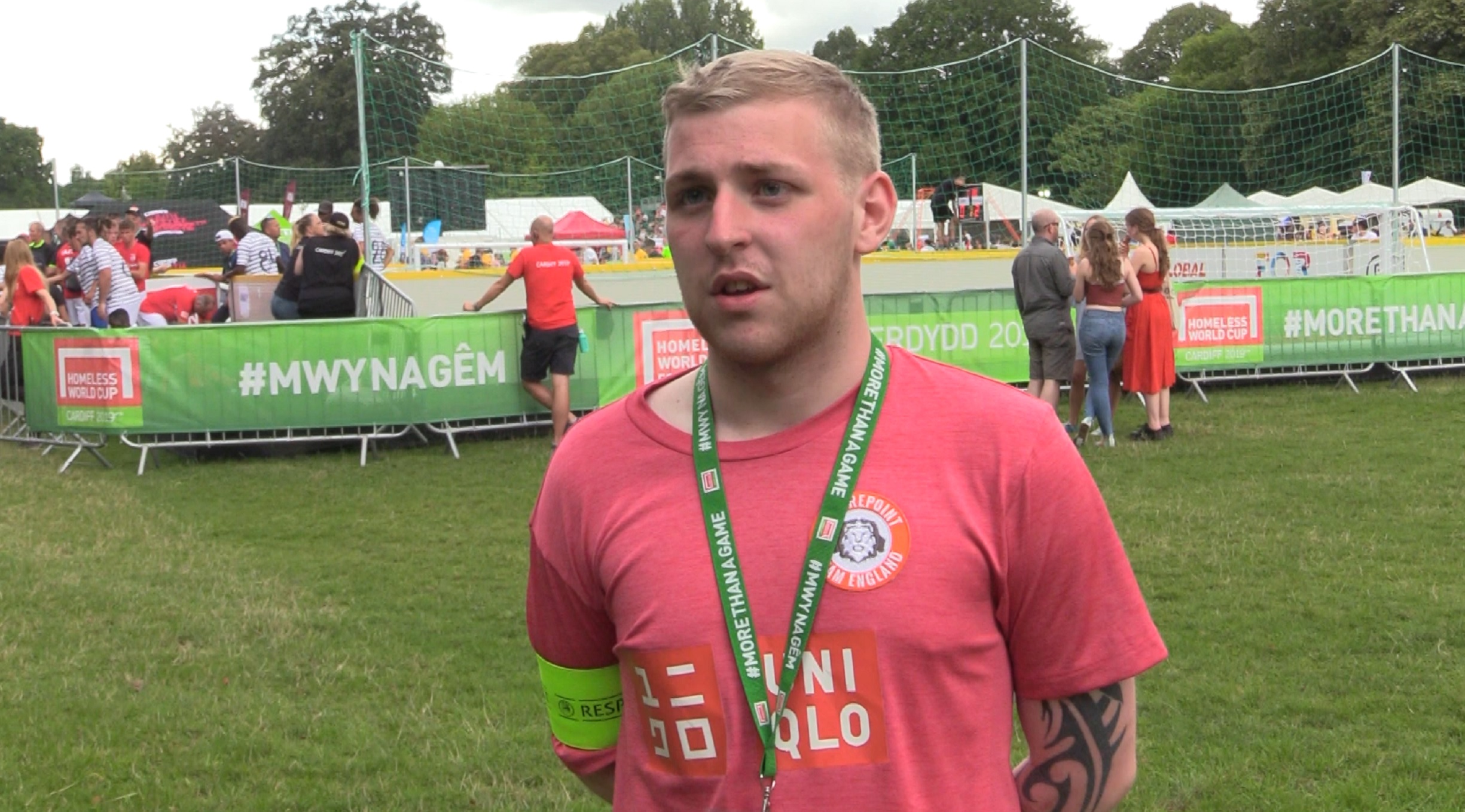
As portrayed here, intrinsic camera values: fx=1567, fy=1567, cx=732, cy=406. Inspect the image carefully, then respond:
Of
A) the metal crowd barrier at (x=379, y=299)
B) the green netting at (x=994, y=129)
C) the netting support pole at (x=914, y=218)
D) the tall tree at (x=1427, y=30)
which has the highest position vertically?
the tall tree at (x=1427, y=30)

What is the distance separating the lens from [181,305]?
61.1ft

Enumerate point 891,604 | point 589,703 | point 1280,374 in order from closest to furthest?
point 891,604, point 589,703, point 1280,374

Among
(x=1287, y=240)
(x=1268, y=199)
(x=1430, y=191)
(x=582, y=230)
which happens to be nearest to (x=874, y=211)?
(x=1287, y=240)

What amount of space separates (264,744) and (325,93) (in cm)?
8341

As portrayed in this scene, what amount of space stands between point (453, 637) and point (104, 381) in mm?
7298

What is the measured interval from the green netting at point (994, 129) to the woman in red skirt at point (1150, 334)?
370 cm

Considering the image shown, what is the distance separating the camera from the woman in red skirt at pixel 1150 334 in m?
13.0

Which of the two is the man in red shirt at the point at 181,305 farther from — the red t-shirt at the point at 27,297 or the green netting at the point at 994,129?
the green netting at the point at 994,129

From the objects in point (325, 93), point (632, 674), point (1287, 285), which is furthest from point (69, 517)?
point (325, 93)

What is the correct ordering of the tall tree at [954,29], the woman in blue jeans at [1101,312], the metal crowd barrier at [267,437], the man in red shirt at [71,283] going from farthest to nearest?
the tall tree at [954,29]
the man in red shirt at [71,283]
the metal crowd barrier at [267,437]
the woman in blue jeans at [1101,312]

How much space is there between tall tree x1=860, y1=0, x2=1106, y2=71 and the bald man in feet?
222

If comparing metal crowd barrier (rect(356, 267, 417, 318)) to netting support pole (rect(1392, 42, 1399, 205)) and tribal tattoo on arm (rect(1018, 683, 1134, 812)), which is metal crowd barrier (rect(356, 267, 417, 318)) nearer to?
netting support pole (rect(1392, 42, 1399, 205))

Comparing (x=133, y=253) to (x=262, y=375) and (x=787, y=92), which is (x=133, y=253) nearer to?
(x=262, y=375)

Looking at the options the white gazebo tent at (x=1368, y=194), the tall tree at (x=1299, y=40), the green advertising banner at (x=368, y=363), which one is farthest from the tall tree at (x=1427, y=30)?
the green advertising banner at (x=368, y=363)
